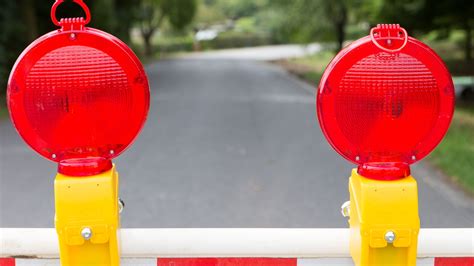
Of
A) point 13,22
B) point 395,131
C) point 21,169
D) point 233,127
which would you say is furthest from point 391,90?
point 13,22

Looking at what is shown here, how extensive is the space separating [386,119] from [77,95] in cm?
62

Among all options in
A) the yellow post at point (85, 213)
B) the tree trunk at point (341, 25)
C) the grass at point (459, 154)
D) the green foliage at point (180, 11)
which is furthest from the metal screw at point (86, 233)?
the green foliage at point (180, 11)

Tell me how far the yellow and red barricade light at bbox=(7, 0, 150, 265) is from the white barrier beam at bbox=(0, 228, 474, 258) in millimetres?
67

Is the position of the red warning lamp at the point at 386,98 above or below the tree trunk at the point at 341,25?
below

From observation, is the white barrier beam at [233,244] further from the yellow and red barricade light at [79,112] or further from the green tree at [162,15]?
the green tree at [162,15]

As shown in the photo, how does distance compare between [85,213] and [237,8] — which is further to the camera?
[237,8]

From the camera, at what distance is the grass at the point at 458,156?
7.43m

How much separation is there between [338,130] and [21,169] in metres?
7.41

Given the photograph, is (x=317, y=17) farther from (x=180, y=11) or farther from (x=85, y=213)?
(x=180, y=11)

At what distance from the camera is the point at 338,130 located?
4.30ft

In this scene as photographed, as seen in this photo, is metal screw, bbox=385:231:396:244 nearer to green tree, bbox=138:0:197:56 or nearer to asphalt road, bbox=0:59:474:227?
asphalt road, bbox=0:59:474:227

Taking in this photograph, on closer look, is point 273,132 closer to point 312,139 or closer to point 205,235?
point 312,139

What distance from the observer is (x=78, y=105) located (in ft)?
4.22

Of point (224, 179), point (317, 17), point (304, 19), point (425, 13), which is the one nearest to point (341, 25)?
point (317, 17)
